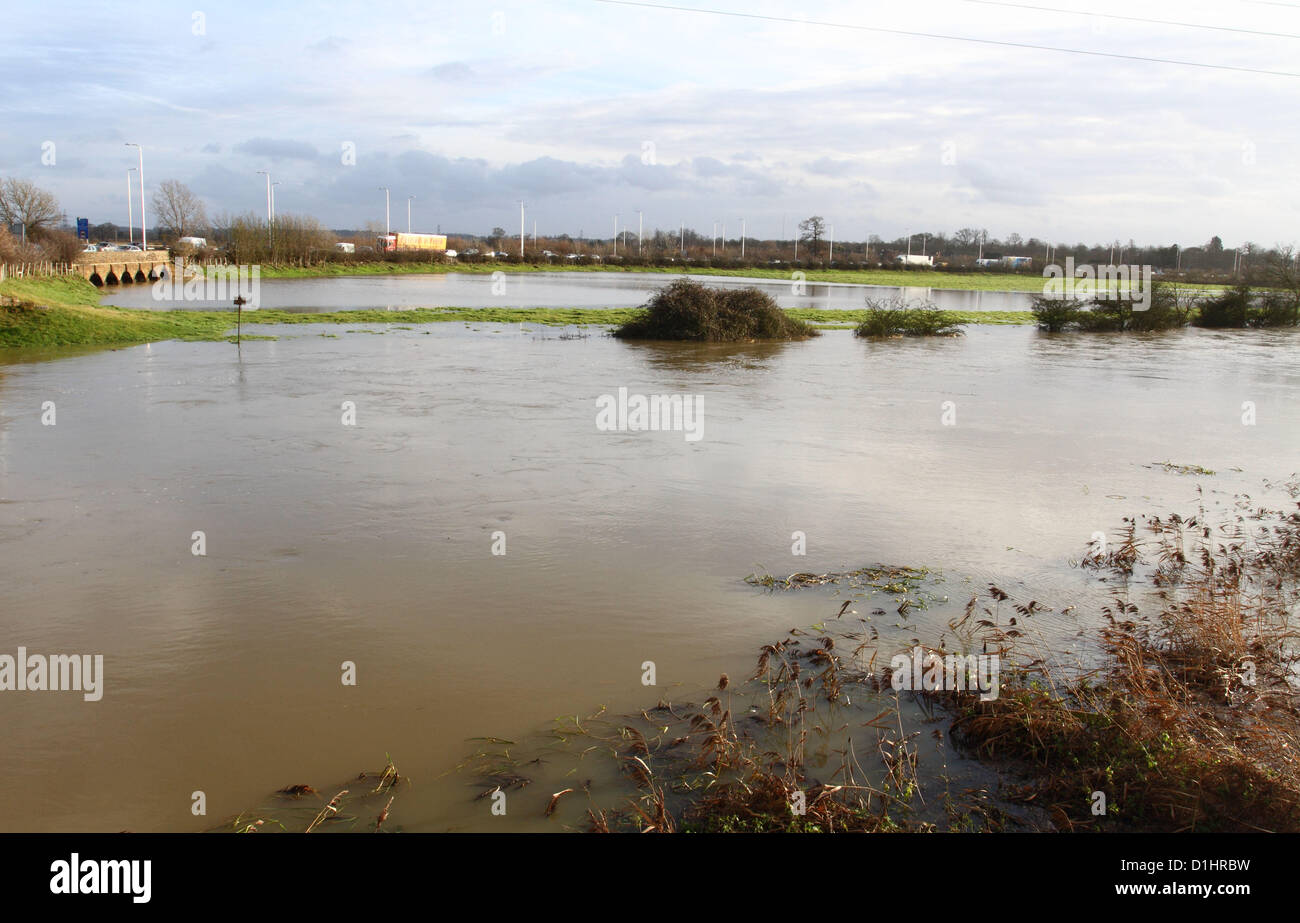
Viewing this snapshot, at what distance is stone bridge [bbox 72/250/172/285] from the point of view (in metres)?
47.1

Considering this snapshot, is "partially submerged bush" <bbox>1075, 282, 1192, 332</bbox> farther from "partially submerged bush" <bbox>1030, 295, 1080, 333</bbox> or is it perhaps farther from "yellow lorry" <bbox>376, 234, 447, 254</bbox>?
"yellow lorry" <bbox>376, 234, 447, 254</bbox>

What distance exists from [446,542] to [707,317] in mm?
20513

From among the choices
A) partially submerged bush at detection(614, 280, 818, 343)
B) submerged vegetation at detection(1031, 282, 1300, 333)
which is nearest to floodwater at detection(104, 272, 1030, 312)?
submerged vegetation at detection(1031, 282, 1300, 333)

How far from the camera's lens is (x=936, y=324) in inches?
1310

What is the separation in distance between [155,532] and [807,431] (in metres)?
9.10

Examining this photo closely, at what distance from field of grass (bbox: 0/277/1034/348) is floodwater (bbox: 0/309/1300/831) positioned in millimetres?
5837

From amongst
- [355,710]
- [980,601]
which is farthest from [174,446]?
[980,601]

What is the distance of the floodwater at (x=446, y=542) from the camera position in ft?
17.4

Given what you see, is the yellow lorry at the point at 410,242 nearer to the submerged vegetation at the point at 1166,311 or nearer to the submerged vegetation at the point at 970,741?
the submerged vegetation at the point at 1166,311

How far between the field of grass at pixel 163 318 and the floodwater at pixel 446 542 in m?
5.84

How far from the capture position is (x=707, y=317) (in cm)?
2817

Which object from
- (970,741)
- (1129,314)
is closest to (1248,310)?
(1129,314)
